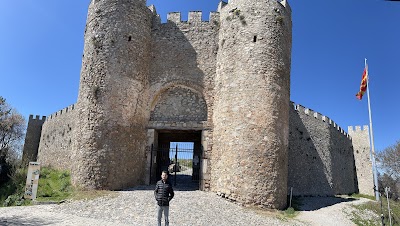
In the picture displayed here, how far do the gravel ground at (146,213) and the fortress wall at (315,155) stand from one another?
5726 mm

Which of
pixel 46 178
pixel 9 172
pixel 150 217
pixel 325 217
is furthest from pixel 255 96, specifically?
pixel 9 172

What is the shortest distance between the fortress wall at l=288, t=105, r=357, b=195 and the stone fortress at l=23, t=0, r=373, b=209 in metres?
5.34

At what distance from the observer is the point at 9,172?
20.6 metres

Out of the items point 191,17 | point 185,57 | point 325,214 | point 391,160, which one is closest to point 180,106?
point 185,57

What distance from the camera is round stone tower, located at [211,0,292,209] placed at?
13109 millimetres

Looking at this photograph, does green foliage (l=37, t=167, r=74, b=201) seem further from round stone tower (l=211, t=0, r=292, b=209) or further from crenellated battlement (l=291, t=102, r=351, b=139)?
crenellated battlement (l=291, t=102, r=351, b=139)

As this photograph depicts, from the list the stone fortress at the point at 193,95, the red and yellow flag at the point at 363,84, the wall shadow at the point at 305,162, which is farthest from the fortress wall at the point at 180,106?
the red and yellow flag at the point at 363,84

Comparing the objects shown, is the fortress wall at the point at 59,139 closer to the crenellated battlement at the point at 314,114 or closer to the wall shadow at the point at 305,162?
the wall shadow at the point at 305,162

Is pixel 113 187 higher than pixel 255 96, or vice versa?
pixel 255 96

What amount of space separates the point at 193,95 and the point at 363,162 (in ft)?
70.3

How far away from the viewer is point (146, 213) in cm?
1028

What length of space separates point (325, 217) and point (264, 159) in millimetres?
3345

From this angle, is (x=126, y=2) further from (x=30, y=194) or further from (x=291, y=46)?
(x=30, y=194)

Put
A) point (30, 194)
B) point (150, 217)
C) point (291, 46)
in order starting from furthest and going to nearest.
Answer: point (291, 46) → point (30, 194) → point (150, 217)
